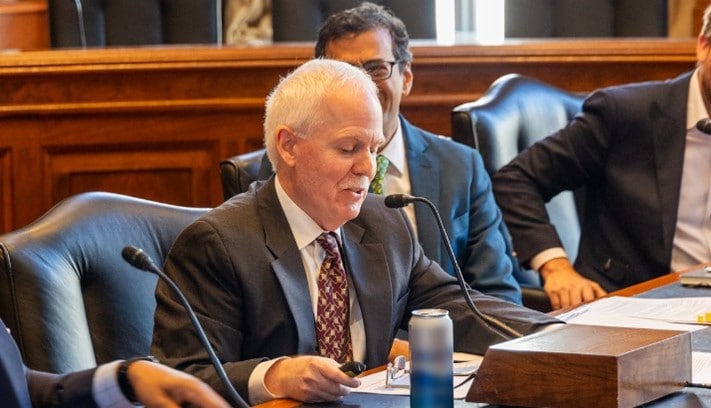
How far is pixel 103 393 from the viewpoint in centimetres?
187

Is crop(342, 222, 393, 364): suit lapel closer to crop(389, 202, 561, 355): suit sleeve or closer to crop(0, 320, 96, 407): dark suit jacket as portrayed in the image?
crop(389, 202, 561, 355): suit sleeve

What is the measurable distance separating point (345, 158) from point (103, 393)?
0.65 m

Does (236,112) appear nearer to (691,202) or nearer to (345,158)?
(691,202)

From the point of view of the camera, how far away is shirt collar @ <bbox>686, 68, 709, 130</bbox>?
3566 millimetres

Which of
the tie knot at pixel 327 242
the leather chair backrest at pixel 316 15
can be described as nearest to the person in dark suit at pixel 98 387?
the tie knot at pixel 327 242

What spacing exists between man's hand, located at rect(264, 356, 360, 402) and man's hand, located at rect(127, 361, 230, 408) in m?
0.21

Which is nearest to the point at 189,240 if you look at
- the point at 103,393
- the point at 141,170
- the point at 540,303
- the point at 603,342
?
the point at 103,393

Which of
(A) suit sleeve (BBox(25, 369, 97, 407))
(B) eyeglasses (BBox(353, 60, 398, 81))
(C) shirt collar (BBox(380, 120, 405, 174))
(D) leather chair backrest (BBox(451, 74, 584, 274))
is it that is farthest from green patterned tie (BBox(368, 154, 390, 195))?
(A) suit sleeve (BBox(25, 369, 97, 407))

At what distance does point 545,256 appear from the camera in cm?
350

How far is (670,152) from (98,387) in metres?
2.12

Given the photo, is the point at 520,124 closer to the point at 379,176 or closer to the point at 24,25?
the point at 379,176

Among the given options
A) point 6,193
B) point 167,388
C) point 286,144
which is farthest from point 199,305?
point 6,193

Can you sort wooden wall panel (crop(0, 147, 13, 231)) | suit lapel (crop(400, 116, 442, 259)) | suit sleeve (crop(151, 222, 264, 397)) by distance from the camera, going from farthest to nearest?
wooden wall panel (crop(0, 147, 13, 231)) → suit lapel (crop(400, 116, 442, 259)) → suit sleeve (crop(151, 222, 264, 397))

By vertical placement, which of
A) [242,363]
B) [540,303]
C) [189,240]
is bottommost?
[540,303]
